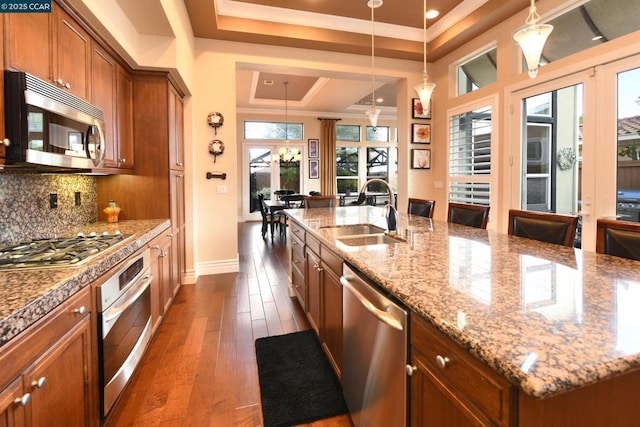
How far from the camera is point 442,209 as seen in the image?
523cm

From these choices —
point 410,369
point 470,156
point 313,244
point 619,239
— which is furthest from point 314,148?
point 410,369

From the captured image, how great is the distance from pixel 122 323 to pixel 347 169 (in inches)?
349

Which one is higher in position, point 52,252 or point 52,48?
point 52,48

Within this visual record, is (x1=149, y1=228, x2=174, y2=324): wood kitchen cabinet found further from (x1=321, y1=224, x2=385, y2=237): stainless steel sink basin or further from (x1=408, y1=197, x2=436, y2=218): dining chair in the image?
(x1=408, y1=197, x2=436, y2=218): dining chair

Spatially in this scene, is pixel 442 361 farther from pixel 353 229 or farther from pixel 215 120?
pixel 215 120

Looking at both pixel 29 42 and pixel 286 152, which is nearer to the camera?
pixel 29 42

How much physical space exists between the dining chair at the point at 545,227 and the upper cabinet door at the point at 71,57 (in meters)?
2.96

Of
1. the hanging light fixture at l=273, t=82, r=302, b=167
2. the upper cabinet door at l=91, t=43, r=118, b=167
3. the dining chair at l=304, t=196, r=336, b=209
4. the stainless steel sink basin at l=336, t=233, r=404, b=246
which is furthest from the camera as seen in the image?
the hanging light fixture at l=273, t=82, r=302, b=167

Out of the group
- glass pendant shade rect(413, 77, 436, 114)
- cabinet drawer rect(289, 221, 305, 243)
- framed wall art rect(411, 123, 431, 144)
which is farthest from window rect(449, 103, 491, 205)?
cabinet drawer rect(289, 221, 305, 243)

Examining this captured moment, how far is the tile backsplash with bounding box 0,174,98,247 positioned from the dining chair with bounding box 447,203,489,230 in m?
3.12

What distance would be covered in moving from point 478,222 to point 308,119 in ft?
25.2

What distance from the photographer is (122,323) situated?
5.65 ft

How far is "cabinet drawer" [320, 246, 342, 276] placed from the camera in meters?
1.72

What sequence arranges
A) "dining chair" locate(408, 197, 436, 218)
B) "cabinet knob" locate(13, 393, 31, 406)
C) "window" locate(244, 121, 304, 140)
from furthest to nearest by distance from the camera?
"window" locate(244, 121, 304, 140), "dining chair" locate(408, 197, 436, 218), "cabinet knob" locate(13, 393, 31, 406)
